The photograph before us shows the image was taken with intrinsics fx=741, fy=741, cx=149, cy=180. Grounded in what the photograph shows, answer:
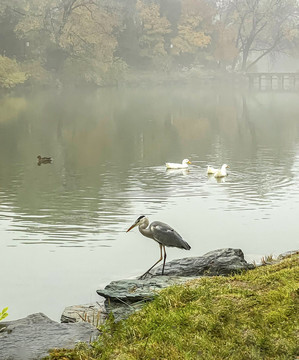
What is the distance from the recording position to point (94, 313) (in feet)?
28.4

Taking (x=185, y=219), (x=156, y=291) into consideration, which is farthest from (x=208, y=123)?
(x=156, y=291)

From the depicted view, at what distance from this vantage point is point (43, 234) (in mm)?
15133

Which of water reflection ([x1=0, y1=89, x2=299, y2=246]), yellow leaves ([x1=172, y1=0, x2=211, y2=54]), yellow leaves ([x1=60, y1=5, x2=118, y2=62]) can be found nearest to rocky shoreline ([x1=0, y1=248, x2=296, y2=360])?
water reflection ([x1=0, y1=89, x2=299, y2=246])

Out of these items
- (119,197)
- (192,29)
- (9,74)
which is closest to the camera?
(119,197)

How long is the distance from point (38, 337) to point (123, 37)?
77251 millimetres

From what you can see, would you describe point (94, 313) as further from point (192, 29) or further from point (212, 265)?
point (192, 29)

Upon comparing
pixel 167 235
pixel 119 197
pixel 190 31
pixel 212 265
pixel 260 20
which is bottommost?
pixel 119 197

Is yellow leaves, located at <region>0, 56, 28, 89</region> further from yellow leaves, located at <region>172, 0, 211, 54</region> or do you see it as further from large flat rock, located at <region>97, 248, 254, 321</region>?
large flat rock, located at <region>97, 248, 254, 321</region>

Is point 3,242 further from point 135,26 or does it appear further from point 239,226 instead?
point 135,26

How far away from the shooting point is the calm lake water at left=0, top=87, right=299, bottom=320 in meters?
12.4

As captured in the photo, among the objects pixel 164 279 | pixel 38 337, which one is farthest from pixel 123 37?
pixel 38 337

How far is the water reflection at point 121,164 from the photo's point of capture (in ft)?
56.6

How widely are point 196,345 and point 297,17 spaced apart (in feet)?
356

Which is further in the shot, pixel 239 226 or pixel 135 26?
pixel 135 26
